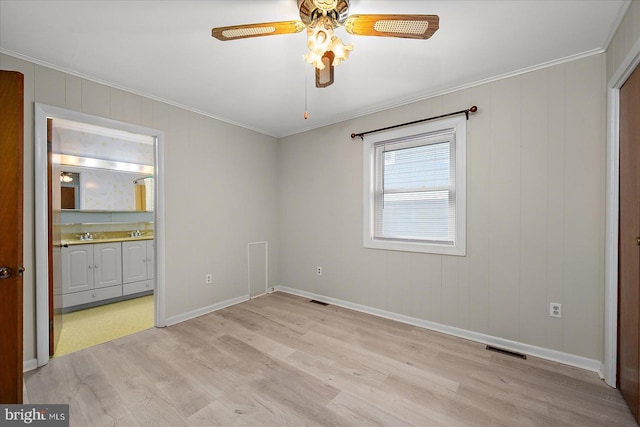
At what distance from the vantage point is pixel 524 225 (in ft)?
7.47

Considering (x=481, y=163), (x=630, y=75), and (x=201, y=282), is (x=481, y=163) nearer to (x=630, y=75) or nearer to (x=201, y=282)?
(x=630, y=75)

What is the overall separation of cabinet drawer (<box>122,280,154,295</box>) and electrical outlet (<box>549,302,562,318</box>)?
16.2 ft

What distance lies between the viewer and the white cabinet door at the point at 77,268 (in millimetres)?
3307

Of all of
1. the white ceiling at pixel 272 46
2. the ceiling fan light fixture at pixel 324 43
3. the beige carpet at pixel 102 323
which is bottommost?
the beige carpet at pixel 102 323

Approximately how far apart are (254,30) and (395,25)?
0.73 metres

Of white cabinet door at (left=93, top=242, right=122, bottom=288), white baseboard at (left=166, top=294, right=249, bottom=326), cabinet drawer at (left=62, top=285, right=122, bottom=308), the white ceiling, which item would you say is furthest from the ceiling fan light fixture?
cabinet drawer at (left=62, top=285, right=122, bottom=308)

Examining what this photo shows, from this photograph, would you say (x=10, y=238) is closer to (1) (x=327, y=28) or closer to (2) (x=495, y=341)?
(1) (x=327, y=28)

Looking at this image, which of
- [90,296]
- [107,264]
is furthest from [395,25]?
[90,296]

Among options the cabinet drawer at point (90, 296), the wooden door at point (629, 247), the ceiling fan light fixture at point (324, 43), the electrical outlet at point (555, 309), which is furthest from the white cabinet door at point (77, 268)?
the wooden door at point (629, 247)

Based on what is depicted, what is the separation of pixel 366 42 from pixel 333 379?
97.4 inches

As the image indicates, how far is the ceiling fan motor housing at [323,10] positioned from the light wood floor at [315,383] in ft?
7.56

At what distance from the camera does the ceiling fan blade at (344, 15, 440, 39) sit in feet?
4.04

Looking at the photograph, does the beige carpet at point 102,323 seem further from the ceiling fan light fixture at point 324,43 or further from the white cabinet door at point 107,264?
the ceiling fan light fixture at point 324,43

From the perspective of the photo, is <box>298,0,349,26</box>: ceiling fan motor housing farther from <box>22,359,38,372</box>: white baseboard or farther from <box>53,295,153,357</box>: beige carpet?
<box>53,295,153,357</box>: beige carpet
